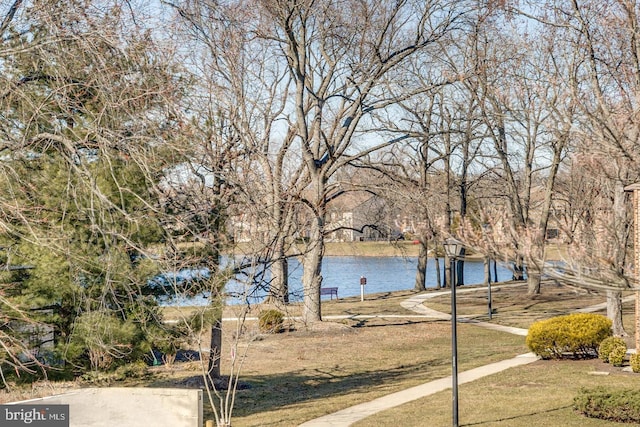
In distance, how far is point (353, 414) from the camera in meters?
14.6

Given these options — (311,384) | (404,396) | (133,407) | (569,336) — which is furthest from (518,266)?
(569,336)

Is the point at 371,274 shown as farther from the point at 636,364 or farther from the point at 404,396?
the point at 404,396

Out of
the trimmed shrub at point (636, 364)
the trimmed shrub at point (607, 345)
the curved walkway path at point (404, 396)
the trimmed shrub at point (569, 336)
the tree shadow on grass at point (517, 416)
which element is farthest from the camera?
the trimmed shrub at point (569, 336)

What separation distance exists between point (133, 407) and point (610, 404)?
761cm

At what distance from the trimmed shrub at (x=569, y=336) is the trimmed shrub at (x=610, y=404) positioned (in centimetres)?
650

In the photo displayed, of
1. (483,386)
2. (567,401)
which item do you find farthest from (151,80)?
(483,386)

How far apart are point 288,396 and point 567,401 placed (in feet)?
19.8

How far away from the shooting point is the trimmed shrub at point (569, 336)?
19.8 m

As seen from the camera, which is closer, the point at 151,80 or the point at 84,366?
the point at 151,80

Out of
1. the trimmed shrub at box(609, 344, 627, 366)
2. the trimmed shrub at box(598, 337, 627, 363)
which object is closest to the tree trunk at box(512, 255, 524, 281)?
the trimmed shrub at box(609, 344, 627, 366)

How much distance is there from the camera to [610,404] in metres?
12.8

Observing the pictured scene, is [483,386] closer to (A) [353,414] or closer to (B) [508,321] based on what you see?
(A) [353,414]

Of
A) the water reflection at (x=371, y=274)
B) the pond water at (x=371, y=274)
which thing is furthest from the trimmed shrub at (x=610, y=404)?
the water reflection at (x=371, y=274)

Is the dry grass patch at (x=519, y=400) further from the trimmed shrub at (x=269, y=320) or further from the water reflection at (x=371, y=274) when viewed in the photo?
the water reflection at (x=371, y=274)
